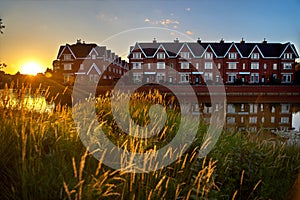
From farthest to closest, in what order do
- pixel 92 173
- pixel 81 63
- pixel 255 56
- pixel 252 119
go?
pixel 81 63 → pixel 255 56 → pixel 252 119 → pixel 92 173

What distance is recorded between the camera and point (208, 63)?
→ 51188mm

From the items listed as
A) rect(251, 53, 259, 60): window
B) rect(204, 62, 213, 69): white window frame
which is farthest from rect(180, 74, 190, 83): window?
rect(251, 53, 259, 60): window

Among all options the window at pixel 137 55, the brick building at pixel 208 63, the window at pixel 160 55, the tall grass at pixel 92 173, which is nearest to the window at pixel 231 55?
the brick building at pixel 208 63

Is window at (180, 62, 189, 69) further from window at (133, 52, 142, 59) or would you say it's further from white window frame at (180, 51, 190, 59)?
window at (133, 52, 142, 59)

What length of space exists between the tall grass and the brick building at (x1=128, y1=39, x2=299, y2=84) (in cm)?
4614

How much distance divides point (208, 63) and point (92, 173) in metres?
50.1

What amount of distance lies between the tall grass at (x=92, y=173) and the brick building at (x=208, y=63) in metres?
46.1

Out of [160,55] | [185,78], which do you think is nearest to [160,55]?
[160,55]

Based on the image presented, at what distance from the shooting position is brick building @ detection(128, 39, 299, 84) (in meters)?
50.7

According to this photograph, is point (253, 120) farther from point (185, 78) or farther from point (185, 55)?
point (185, 55)

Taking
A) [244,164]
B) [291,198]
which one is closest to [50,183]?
[244,164]

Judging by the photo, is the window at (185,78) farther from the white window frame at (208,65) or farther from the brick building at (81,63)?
the brick building at (81,63)

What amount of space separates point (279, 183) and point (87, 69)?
5144 centimetres

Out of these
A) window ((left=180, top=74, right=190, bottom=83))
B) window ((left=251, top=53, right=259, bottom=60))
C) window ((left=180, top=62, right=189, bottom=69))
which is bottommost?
window ((left=180, top=74, right=190, bottom=83))
